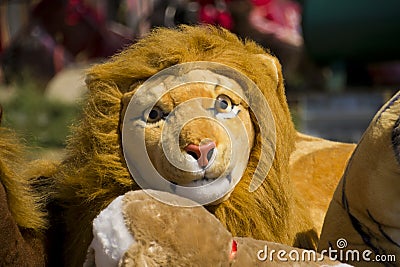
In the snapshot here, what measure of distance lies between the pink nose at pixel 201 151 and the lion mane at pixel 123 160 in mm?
96

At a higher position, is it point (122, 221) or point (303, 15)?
point (122, 221)

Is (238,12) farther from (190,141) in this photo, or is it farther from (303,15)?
(190,141)

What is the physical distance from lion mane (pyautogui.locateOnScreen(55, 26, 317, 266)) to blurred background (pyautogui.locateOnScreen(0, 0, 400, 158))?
1.88 m

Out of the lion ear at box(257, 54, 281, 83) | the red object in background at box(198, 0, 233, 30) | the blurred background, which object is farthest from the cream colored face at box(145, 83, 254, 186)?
the red object in background at box(198, 0, 233, 30)

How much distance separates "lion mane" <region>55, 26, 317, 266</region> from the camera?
1.03m

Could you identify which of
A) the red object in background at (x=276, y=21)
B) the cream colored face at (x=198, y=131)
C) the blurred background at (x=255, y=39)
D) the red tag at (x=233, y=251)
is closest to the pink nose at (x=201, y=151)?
the cream colored face at (x=198, y=131)

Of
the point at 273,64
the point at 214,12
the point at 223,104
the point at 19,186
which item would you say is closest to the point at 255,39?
the point at 214,12

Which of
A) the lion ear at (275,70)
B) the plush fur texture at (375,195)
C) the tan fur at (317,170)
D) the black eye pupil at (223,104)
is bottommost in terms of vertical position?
the tan fur at (317,170)

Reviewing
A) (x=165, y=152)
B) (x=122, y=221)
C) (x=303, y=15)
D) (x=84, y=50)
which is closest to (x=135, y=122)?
(x=165, y=152)

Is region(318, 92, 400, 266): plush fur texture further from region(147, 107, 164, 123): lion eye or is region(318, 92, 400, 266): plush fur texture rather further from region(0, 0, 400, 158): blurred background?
→ region(0, 0, 400, 158): blurred background

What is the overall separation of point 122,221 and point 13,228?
0.16 metres

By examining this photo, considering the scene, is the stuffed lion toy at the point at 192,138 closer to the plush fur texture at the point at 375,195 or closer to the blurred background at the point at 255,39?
the plush fur texture at the point at 375,195

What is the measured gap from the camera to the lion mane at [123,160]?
3.36 feet

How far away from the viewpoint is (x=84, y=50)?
4.76 meters
